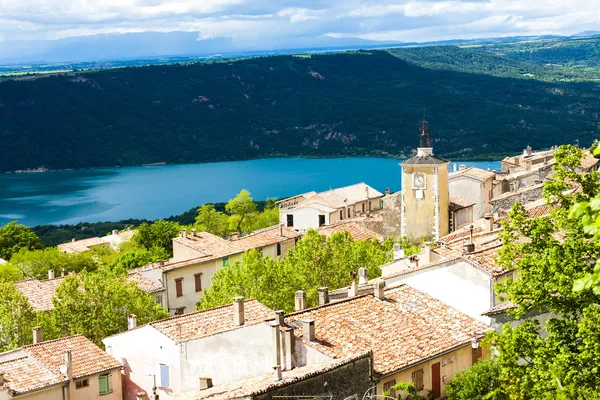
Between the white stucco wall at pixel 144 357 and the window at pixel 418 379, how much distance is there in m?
5.18

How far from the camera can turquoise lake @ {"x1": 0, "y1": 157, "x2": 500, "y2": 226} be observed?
134000mm

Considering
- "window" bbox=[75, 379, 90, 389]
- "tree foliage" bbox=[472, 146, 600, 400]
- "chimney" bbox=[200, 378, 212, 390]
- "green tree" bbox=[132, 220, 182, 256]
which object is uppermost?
"tree foliage" bbox=[472, 146, 600, 400]

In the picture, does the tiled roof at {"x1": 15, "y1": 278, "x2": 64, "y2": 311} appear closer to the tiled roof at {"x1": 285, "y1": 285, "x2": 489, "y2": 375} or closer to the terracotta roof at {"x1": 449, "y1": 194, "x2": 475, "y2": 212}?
the tiled roof at {"x1": 285, "y1": 285, "x2": 489, "y2": 375}

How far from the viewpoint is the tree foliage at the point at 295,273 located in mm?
28922

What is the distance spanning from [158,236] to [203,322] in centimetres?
3726

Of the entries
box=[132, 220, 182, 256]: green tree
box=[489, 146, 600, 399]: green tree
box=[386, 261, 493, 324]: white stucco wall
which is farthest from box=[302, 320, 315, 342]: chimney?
box=[132, 220, 182, 256]: green tree

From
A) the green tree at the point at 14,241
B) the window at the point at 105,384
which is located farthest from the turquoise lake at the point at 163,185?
the window at the point at 105,384

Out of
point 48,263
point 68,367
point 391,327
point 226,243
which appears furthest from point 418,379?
point 48,263

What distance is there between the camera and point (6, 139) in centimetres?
19825

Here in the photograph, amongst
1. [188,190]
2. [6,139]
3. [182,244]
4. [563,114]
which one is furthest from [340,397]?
[6,139]

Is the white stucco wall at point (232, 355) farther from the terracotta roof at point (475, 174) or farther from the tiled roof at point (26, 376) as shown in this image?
the terracotta roof at point (475, 174)

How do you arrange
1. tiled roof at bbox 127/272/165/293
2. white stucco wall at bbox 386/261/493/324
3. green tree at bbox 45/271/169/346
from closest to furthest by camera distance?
white stucco wall at bbox 386/261/493/324 < green tree at bbox 45/271/169/346 < tiled roof at bbox 127/272/165/293

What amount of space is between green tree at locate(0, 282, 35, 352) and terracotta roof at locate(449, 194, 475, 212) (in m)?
22.6

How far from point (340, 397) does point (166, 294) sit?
23553mm
